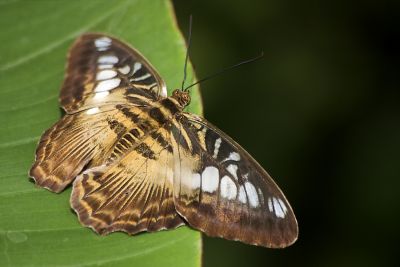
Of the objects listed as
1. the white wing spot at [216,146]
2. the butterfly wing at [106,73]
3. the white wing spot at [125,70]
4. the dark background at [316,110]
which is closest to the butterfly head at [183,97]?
the butterfly wing at [106,73]

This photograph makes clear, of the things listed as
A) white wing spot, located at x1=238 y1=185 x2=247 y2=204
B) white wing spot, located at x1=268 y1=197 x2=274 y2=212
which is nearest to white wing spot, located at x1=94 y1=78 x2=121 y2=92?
white wing spot, located at x1=238 y1=185 x2=247 y2=204

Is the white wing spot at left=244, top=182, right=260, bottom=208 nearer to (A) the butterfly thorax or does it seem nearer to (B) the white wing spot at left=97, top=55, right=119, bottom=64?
(A) the butterfly thorax

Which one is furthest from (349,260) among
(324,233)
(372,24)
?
(372,24)

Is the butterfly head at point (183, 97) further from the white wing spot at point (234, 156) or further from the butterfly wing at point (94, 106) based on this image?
the white wing spot at point (234, 156)

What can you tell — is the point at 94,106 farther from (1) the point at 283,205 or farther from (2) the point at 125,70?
(1) the point at 283,205

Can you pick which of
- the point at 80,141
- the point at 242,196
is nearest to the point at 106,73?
the point at 80,141
